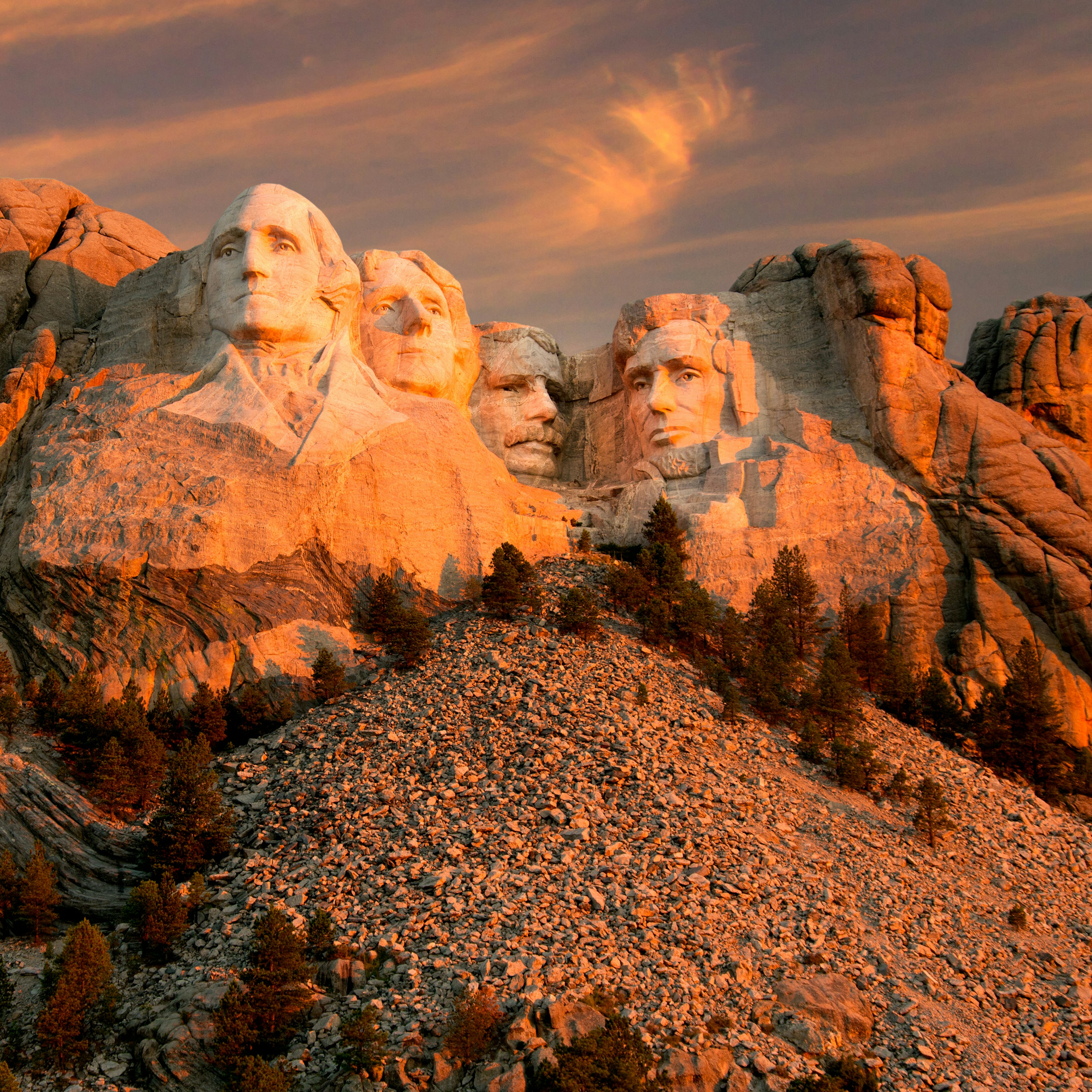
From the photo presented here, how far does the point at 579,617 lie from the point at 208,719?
28.8ft

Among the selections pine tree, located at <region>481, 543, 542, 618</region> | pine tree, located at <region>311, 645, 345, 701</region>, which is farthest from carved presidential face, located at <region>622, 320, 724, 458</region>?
pine tree, located at <region>311, 645, 345, 701</region>

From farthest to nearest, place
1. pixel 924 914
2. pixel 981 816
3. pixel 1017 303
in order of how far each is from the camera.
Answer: pixel 1017 303 < pixel 981 816 < pixel 924 914

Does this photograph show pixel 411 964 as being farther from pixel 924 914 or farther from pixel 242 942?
pixel 924 914

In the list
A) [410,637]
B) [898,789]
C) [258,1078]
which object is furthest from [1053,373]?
[258,1078]

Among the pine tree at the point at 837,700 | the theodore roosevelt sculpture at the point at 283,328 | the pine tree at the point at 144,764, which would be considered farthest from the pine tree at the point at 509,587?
the pine tree at the point at 144,764

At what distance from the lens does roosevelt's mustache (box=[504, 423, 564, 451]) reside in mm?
38750

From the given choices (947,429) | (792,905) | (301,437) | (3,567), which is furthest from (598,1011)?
(947,429)

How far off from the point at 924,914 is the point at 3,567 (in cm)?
2222

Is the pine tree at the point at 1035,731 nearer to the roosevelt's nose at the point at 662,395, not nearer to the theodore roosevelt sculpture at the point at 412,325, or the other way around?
the roosevelt's nose at the point at 662,395

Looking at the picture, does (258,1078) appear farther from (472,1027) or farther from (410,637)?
(410,637)

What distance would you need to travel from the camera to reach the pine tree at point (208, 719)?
83.8 feet

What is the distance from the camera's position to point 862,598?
31781mm

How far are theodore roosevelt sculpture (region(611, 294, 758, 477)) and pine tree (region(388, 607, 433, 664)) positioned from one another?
11.2 m

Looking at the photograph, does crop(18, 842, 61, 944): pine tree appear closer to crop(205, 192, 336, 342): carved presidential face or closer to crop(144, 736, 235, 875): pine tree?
crop(144, 736, 235, 875): pine tree
